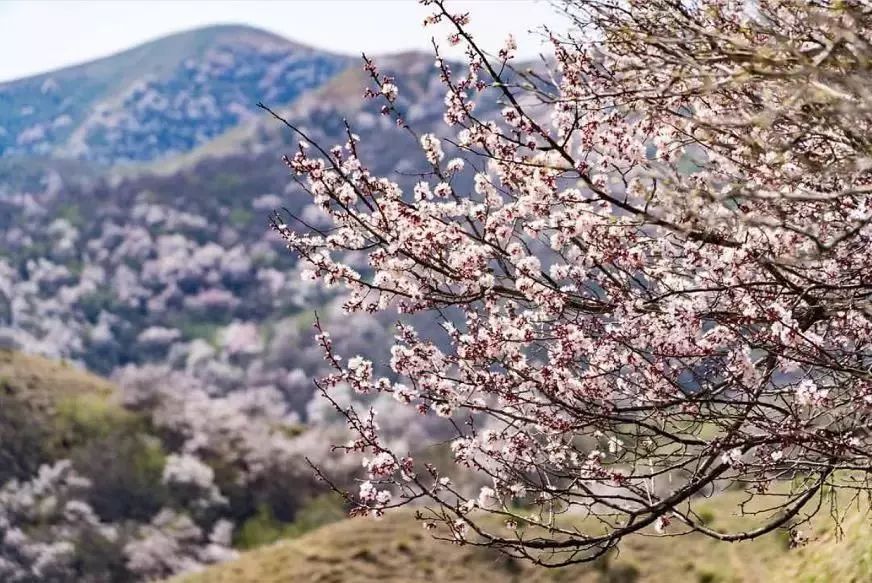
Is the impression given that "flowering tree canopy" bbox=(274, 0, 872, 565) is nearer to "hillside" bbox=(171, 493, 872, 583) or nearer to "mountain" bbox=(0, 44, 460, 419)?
"hillside" bbox=(171, 493, 872, 583)

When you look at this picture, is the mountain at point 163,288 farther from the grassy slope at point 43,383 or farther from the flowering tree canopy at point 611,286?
the flowering tree canopy at point 611,286

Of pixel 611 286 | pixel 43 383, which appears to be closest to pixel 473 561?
pixel 611 286

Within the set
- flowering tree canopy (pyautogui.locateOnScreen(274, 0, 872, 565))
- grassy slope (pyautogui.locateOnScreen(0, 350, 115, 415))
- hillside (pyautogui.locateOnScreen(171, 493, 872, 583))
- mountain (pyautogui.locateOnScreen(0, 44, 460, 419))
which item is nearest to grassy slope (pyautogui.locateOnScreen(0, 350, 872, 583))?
hillside (pyautogui.locateOnScreen(171, 493, 872, 583))

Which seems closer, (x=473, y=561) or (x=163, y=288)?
(x=473, y=561)

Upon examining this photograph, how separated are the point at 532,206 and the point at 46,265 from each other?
536 feet

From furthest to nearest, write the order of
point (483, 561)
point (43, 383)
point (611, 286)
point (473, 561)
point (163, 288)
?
point (163, 288) < point (43, 383) < point (473, 561) < point (483, 561) < point (611, 286)

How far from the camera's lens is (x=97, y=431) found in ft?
212

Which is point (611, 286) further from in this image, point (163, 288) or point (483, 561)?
point (163, 288)

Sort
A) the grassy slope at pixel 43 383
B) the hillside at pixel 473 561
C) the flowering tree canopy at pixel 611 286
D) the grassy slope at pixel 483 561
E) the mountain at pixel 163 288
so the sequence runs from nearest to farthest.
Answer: the flowering tree canopy at pixel 611 286 → the grassy slope at pixel 483 561 → the hillside at pixel 473 561 → the grassy slope at pixel 43 383 → the mountain at pixel 163 288

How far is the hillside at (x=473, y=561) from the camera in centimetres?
1872

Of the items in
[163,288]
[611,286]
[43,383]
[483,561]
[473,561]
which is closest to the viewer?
[611,286]

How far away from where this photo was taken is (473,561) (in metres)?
23.8

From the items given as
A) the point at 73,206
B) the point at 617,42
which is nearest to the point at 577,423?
the point at 617,42

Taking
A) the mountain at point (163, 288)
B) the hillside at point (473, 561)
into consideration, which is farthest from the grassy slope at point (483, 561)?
the mountain at point (163, 288)
